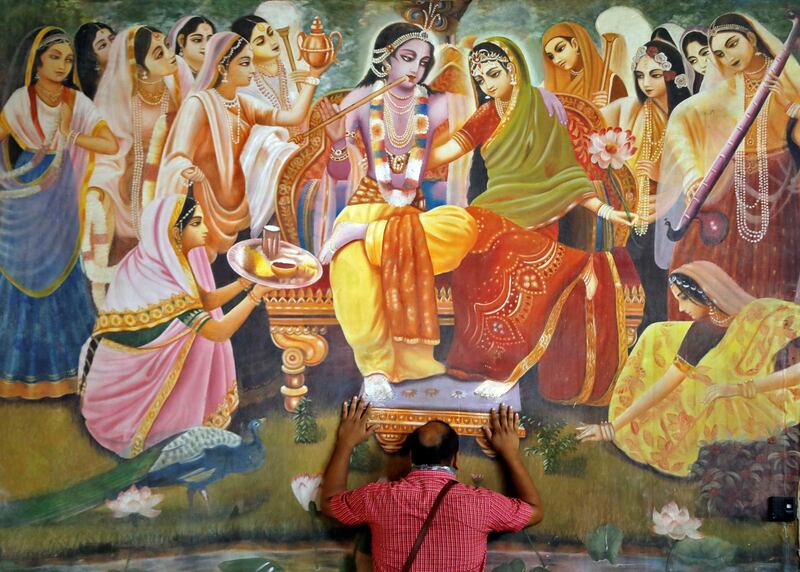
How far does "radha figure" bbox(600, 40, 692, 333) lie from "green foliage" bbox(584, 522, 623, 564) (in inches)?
45.8

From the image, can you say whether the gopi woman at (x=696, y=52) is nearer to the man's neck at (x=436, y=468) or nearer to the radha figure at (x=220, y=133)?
the radha figure at (x=220, y=133)

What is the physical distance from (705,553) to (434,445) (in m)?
1.31

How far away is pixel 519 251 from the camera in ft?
11.0

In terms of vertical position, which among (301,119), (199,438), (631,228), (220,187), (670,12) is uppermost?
(670,12)

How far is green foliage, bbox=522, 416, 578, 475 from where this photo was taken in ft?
10.6

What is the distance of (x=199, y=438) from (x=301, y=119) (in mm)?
1522

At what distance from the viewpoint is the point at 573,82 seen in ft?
11.2

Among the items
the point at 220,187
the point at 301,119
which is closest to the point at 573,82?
the point at 301,119

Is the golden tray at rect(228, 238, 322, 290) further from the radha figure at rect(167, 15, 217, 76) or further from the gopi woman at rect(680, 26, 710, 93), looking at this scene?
the gopi woman at rect(680, 26, 710, 93)

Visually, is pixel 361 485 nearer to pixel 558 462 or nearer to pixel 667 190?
pixel 558 462

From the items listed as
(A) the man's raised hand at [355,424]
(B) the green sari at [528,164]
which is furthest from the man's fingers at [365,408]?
(B) the green sari at [528,164]

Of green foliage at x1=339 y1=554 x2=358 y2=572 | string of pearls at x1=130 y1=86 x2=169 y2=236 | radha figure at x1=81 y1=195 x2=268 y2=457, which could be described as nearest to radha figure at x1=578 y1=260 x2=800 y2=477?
green foliage at x1=339 y1=554 x2=358 y2=572

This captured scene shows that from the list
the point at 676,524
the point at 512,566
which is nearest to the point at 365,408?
the point at 512,566

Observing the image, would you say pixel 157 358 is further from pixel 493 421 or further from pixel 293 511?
pixel 493 421
